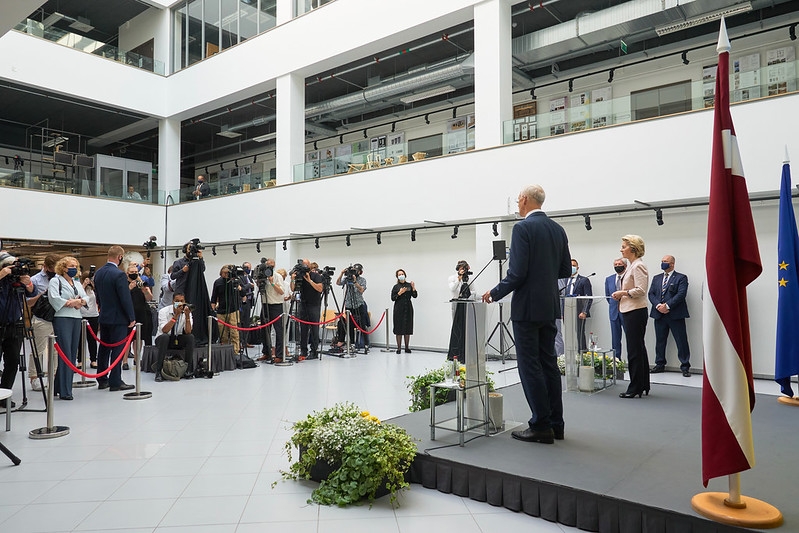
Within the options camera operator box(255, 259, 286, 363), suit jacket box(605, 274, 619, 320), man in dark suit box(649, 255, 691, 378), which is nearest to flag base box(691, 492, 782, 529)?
man in dark suit box(649, 255, 691, 378)

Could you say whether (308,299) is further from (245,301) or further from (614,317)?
(614,317)

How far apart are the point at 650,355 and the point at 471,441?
217 inches

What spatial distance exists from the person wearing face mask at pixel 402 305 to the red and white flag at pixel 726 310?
7579 mm

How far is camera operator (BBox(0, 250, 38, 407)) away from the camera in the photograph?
4.96 metres

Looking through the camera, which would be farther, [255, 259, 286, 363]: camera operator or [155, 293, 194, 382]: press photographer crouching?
[255, 259, 286, 363]: camera operator

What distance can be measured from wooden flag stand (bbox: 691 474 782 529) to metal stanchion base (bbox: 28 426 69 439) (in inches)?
188

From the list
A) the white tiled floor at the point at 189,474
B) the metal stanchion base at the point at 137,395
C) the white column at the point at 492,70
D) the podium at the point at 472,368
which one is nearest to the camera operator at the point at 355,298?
the white column at the point at 492,70

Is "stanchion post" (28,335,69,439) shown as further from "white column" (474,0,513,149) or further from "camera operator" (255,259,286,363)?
"white column" (474,0,513,149)

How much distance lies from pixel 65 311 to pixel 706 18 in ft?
32.3

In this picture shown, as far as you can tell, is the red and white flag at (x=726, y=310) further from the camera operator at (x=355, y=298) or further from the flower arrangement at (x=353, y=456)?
the camera operator at (x=355, y=298)

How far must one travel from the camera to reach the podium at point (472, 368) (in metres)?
3.70

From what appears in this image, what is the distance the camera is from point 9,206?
1258 centimetres

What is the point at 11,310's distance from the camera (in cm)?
504

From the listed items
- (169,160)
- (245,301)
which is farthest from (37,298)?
(169,160)
